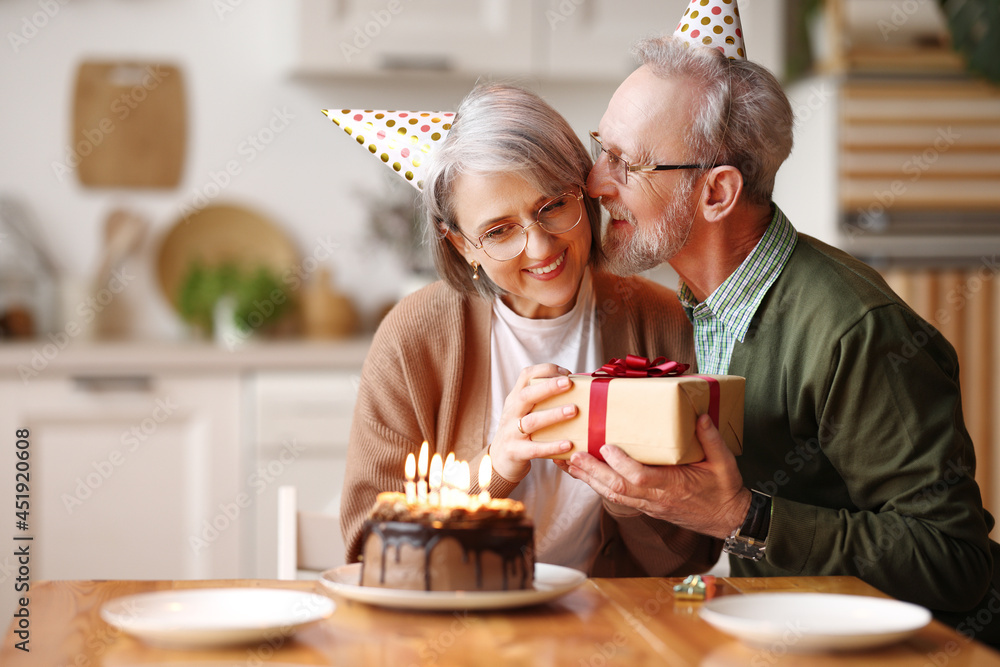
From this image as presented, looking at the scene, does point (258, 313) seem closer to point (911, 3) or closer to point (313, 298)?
point (313, 298)

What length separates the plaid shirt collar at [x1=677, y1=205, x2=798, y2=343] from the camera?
1360 mm

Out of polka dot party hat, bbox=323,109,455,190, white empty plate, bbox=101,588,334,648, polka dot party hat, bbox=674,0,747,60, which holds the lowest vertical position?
white empty plate, bbox=101,588,334,648

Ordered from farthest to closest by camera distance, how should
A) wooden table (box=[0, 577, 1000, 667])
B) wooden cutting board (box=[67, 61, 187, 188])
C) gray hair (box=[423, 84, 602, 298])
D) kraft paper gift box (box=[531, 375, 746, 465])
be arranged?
wooden cutting board (box=[67, 61, 187, 188]), gray hair (box=[423, 84, 602, 298]), kraft paper gift box (box=[531, 375, 746, 465]), wooden table (box=[0, 577, 1000, 667])

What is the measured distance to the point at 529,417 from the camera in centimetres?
112

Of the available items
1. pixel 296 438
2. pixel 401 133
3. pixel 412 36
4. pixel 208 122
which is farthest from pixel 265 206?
pixel 401 133

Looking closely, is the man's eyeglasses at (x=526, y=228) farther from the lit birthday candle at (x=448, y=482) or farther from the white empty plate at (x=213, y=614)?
the white empty plate at (x=213, y=614)

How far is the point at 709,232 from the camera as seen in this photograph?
4.70 feet

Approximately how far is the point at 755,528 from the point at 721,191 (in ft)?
1.60

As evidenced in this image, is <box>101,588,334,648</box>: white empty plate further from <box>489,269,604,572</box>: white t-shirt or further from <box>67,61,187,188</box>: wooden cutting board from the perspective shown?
<box>67,61,187,188</box>: wooden cutting board

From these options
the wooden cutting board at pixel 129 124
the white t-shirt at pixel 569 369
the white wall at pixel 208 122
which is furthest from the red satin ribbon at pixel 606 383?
the wooden cutting board at pixel 129 124

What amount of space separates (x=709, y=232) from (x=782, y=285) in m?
0.14

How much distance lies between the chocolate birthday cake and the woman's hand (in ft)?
0.48

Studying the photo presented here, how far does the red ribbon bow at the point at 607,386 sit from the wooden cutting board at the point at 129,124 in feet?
8.30

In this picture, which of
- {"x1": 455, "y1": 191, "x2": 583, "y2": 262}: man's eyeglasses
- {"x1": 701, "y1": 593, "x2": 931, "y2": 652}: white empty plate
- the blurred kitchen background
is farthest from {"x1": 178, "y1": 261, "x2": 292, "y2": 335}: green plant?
{"x1": 701, "y1": 593, "x2": 931, "y2": 652}: white empty plate
